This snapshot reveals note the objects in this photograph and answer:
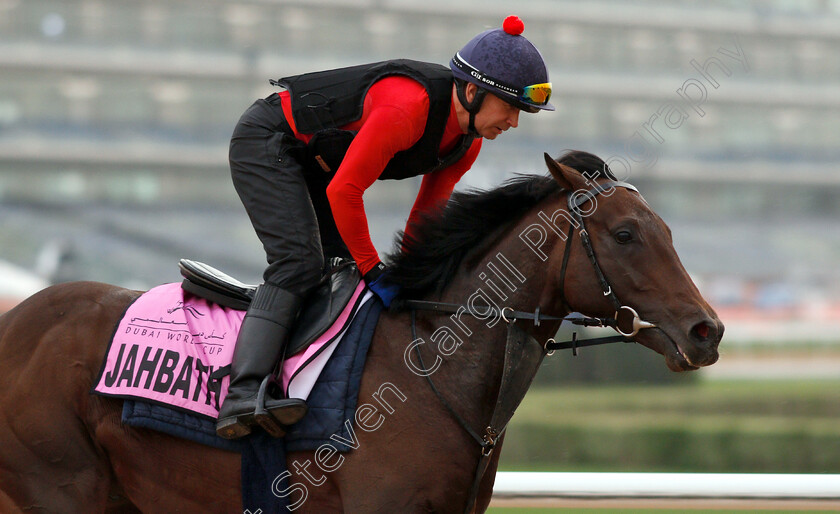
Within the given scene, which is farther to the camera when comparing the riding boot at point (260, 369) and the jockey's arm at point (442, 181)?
the jockey's arm at point (442, 181)

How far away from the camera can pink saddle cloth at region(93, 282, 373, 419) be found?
2.60 metres

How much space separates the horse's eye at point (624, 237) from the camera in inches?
98.3

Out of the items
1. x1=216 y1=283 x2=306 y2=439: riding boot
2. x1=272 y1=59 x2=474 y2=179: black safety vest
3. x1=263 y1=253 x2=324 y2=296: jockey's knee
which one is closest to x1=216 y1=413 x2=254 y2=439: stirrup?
x1=216 y1=283 x2=306 y2=439: riding boot

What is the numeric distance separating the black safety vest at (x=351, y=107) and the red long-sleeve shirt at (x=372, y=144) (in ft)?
0.09

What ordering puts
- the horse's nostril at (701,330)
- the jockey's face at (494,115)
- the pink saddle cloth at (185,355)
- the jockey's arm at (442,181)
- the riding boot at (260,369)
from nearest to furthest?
the horse's nostril at (701,330) → the riding boot at (260,369) → the pink saddle cloth at (185,355) → the jockey's face at (494,115) → the jockey's arm at (442,181)

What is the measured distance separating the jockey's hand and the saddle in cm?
5

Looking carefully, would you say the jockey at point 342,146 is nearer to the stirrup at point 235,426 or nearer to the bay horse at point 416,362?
the stirrup at point 235,426

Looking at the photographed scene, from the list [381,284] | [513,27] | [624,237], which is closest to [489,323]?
[381,284]

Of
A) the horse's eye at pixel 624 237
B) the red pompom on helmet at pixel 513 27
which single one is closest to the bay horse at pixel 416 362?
the horse's eye at pixel 624 237

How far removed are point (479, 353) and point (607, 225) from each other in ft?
1.69

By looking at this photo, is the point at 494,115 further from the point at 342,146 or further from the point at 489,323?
the point at 489,323

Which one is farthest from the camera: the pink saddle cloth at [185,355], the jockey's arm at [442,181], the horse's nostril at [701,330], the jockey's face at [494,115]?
the jockey's arm at [442,181]

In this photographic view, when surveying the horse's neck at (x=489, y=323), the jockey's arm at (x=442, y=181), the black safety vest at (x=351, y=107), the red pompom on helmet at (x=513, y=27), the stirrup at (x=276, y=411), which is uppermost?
the red pompom on helmet at (x=513, y=27)

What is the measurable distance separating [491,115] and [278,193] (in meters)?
0.68
